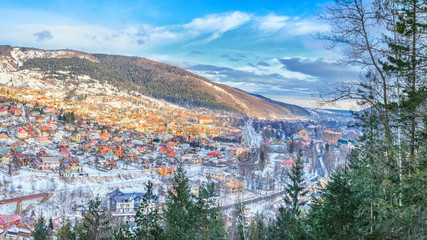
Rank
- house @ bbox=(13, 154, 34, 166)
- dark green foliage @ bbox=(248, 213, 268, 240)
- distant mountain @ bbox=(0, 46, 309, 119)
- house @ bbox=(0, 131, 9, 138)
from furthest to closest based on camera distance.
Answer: distant mountain @ bbox=(0, 46, 309, 119) < house @ bbox=(0, 131, 9, 138) < house @ bbox=(13, 154, 34, 166) < dark green foliage @ bbox=(248, 213, 268, 240)

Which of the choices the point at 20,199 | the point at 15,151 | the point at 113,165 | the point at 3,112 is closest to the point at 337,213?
the point at 20,199

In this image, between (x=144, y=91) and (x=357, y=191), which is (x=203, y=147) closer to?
(x=357, y=191)

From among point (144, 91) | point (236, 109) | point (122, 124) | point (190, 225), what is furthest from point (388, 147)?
point (144, 91)

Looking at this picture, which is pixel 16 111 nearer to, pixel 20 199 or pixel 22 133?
pixel 22 133

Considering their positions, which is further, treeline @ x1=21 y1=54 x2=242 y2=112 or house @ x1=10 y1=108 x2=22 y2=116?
treeline @ x1=21 y1=54 x2=242 y2=112

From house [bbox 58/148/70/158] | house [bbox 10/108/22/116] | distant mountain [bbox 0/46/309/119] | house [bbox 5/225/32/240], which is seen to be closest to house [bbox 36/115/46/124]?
house [bbox 10/108/22/116]

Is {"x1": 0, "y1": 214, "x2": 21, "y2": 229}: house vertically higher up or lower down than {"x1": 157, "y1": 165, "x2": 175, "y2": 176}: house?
lower down

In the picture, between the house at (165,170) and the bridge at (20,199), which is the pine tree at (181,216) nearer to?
the bridge at (20,199)

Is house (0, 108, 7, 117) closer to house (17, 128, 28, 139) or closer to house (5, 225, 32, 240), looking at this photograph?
house (17, 128, 28, 139)
